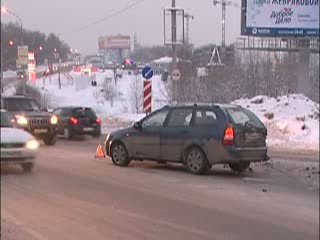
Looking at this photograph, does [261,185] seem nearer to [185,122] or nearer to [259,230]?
[259,230]

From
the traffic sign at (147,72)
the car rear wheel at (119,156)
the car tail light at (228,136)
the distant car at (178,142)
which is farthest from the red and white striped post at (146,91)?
the car rear wheel at (119,156)

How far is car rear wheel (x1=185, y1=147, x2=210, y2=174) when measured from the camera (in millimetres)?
6230

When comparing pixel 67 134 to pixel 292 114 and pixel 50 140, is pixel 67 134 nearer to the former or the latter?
pixel 50 140

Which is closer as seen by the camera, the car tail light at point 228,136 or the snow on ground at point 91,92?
the snow on ground at point 91,92

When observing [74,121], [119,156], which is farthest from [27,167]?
[119,156]

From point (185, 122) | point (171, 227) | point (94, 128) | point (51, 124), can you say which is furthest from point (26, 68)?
point (185, 122)

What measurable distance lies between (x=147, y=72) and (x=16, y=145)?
0.60 meters

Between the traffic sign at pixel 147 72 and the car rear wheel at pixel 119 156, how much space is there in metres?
4.57

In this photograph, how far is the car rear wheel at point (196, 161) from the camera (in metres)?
6.23

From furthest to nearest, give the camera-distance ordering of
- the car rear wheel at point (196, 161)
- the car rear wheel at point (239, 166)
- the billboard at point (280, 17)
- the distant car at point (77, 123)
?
1. the car rear wheel at point (196, 161)
2. the car rear wheel at point (239, 166)
3. the distant car at point (77, 123)
4. the billboard at point (280, 17)

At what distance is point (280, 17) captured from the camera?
181cm

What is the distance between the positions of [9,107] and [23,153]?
0.96 feet

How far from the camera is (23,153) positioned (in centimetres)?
178

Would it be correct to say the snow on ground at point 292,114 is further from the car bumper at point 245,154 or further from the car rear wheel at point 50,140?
the car bumper at point 245,154
